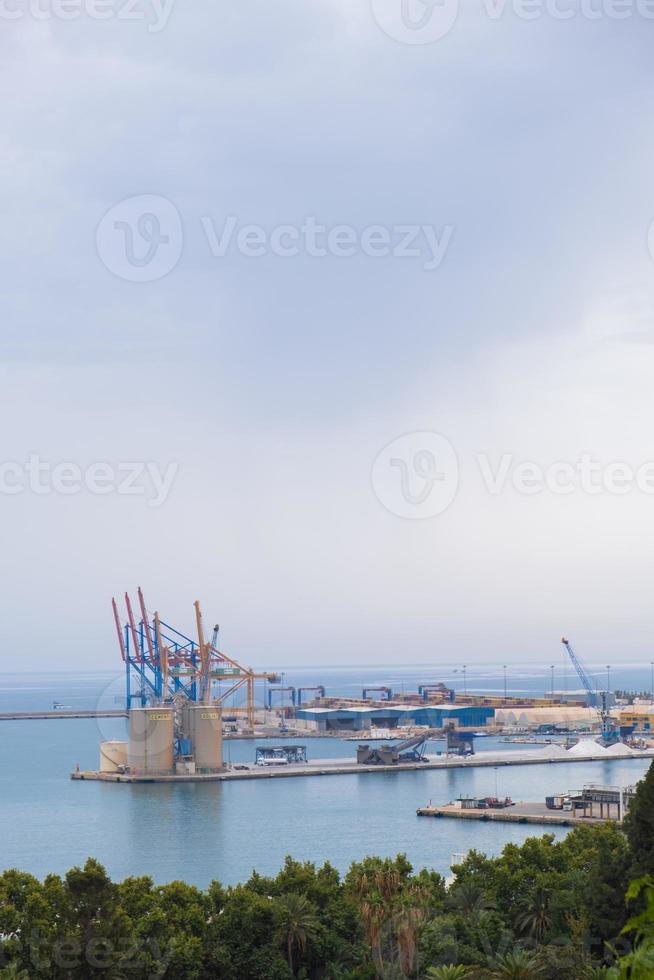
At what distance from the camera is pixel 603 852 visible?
9.99 metres

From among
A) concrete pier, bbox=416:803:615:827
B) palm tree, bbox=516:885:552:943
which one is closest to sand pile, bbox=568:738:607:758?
concrete pier, bbox=416:803:615:827

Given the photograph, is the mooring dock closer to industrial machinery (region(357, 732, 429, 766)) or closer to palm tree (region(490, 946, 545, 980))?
industrial machinery (region(357, 732, 429, 766))

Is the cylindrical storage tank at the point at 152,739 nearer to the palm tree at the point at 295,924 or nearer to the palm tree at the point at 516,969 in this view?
the palm tree at the point at 295,924

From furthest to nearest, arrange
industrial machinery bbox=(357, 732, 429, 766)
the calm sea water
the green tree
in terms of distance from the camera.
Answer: industrial machinery bbox=(357, 732, 429, 766) → the calm sea water → the green tree

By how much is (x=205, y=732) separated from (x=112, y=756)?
3.11 meters

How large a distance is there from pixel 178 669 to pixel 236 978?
3358cm

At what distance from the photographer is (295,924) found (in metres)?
10.7

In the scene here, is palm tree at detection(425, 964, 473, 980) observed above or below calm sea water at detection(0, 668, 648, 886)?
above

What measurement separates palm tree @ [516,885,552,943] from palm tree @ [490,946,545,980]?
2779 mm

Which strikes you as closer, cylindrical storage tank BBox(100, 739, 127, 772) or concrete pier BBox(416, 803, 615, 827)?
concrete pier BBox(416, 803, 615, 827)

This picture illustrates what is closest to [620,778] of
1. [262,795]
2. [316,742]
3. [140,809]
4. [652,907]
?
[262,795]

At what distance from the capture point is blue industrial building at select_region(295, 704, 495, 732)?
184 ft

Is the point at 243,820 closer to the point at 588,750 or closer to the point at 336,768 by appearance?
the point at 336,768

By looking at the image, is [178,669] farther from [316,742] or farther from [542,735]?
[542,735]
